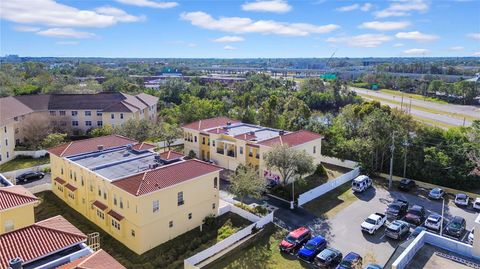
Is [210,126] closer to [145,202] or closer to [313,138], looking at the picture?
[313,138]

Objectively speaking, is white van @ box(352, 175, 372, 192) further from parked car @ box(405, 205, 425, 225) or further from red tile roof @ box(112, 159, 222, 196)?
red tile roof @ box(112, 159, 222, 196)

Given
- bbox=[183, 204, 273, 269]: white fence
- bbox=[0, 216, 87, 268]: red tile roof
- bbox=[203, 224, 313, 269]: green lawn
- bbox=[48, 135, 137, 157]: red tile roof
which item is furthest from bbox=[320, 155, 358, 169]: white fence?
bbox=[0, 216, 87, 268]: red tile roof

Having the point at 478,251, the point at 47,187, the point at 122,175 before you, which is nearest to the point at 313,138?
the point at 122,175

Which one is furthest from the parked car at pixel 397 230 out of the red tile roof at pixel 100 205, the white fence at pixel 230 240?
the red tile roof at pixel 100 205

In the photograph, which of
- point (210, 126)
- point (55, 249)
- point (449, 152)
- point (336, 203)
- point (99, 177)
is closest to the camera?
point (55, 249)

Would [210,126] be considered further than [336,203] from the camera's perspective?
Yes

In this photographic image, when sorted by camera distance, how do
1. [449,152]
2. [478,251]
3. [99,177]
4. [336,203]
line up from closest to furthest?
[478,251], [99,177], [336,203], [449,152]

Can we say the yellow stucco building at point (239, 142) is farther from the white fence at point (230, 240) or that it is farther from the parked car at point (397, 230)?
the parked car at point (397, 230)
